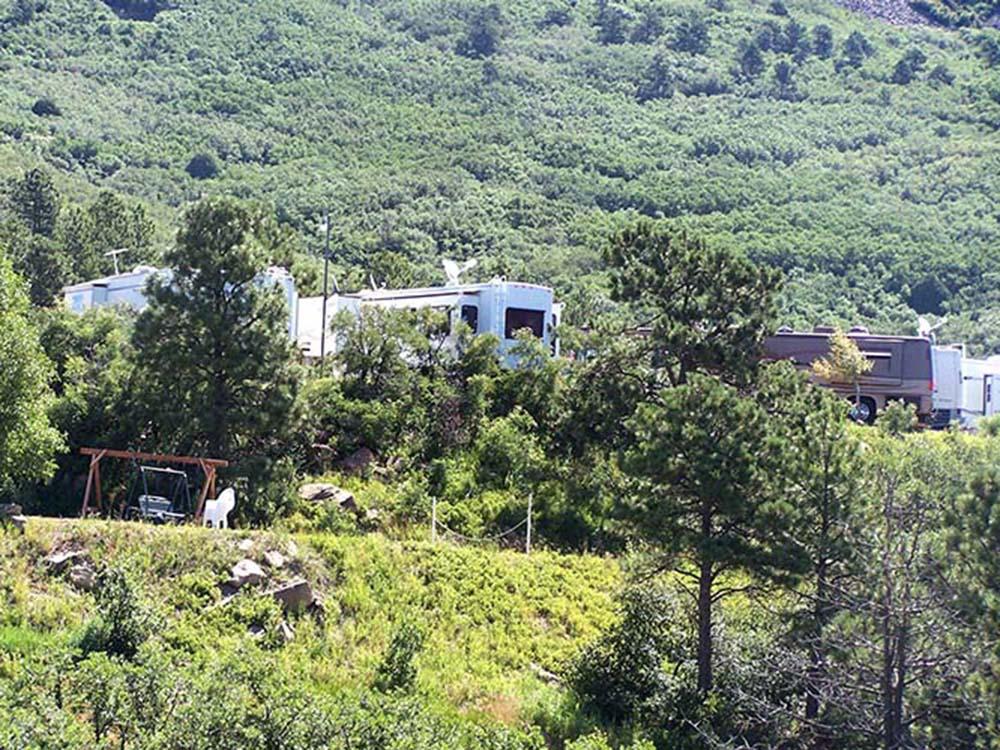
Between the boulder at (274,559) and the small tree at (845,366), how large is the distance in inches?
914

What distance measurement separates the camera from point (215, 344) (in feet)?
91.7

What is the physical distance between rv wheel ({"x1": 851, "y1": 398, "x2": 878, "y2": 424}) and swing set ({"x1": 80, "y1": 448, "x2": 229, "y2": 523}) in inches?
848

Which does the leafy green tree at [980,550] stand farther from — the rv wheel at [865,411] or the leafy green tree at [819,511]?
the rv wheel at [865,411]

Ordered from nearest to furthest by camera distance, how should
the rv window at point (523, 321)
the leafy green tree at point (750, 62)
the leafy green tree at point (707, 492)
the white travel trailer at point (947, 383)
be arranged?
1. the leafy green tree at point (707, 492)
2. the rv window at point (523, 321)
3. the white travel trailer at point (947, 383)
4. the leafy green tree at point (750, 62)

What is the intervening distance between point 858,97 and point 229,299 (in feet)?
466

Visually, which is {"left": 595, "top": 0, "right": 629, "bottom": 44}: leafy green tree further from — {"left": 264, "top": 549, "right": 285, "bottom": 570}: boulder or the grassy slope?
{"left": 264, "top": 549, "right": 285, "bottom": 570}: boulder

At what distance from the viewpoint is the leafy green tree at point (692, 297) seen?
100ft

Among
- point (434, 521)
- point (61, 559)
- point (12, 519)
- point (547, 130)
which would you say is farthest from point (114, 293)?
point (547, 130)

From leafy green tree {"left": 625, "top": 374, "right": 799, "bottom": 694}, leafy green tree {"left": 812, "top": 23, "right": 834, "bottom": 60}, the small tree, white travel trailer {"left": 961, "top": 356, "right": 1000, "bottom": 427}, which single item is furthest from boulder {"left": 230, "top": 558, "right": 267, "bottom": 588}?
leafy green tree {"left": 812, "top": 23, "right": 834, "bottom": 60}

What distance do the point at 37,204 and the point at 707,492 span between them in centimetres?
4603

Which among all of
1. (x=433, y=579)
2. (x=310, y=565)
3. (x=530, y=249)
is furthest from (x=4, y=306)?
(x=530, y=249)

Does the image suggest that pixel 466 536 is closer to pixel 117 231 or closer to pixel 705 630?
pixel 705 630

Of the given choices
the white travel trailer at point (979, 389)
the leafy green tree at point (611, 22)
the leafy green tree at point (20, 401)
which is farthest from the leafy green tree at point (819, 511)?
the leafy green tree at point (611, 22)

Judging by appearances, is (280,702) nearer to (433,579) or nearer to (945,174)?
(433,579)
